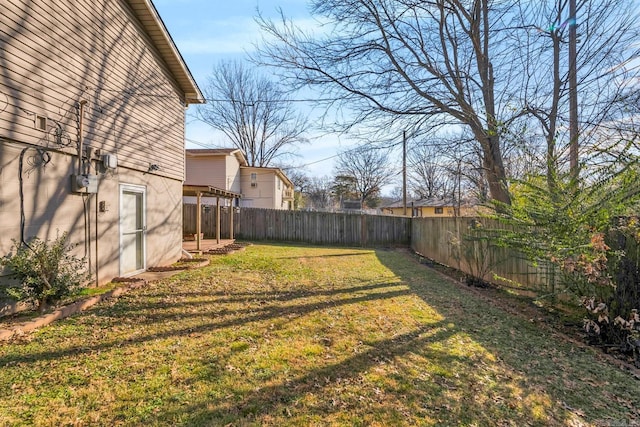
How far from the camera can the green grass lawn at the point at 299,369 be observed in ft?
8.67

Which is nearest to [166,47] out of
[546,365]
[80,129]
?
[80,129]

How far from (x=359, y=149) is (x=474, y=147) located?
3070 mm

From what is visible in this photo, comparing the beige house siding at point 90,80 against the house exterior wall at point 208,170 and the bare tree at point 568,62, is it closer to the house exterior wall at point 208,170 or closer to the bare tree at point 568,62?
the bare tree at point 568,62

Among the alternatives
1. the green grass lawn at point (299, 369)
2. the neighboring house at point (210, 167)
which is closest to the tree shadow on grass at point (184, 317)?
the green grass lawn at point (299, 369)

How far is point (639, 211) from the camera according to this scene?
4.14m

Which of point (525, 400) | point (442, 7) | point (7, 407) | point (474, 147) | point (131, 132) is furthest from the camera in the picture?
point (474, 147)

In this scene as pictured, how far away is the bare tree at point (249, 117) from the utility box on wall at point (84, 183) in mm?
24316

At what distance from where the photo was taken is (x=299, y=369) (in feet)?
10.9

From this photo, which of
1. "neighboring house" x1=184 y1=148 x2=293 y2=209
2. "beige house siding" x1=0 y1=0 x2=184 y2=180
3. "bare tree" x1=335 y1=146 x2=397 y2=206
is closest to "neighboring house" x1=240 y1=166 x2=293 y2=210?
"neighboring house" x1=184 y1=148 x2=293 y2=209

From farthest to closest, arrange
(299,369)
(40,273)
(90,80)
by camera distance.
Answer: (90,80) → (40,273) → (299,369)

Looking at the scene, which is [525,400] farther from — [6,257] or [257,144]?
[257,144]

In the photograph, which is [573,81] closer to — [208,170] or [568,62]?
[568,62]

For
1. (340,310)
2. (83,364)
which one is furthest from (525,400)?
(83,364)

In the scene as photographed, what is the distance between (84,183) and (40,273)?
1.67 metres
